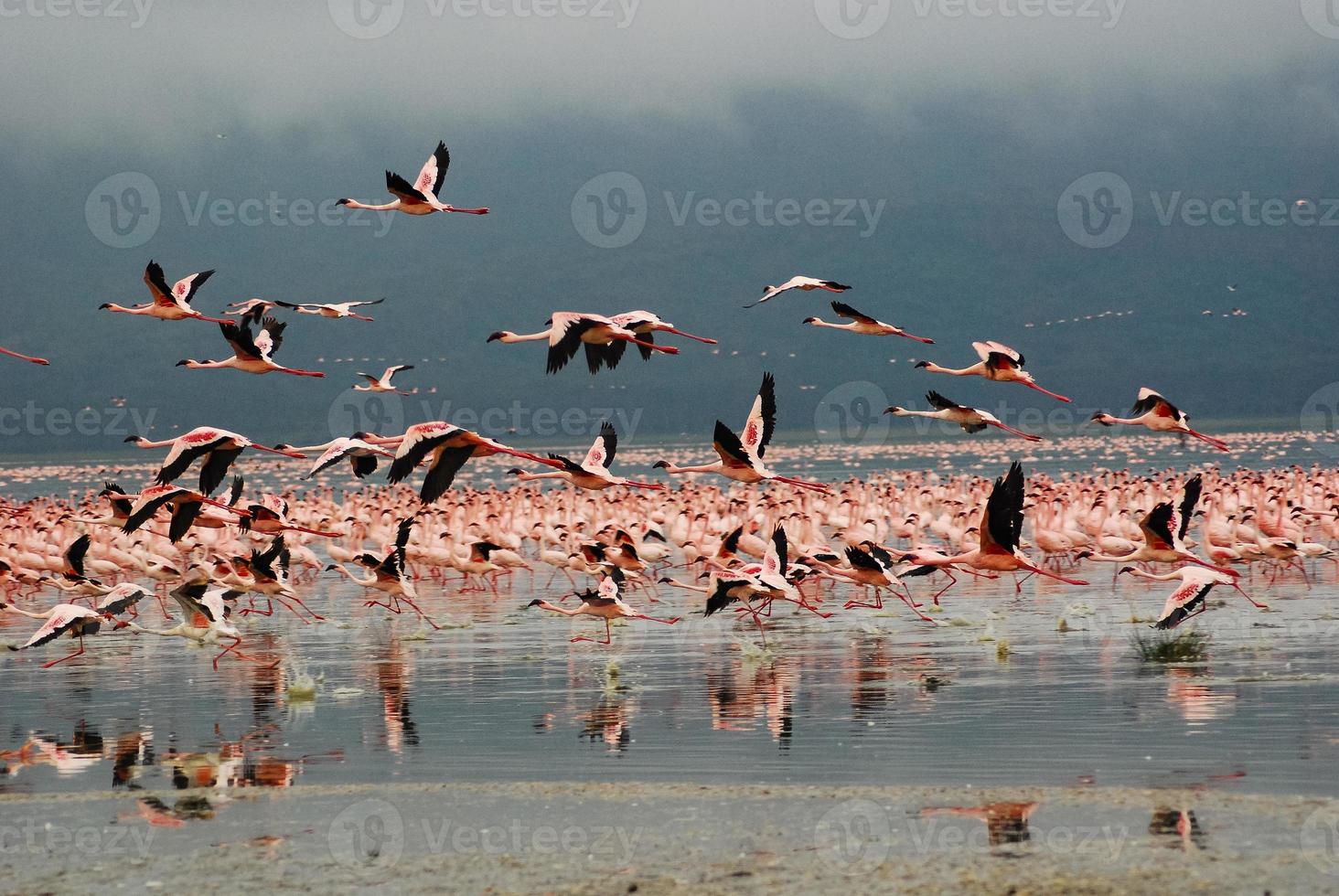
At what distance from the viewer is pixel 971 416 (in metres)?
19.1

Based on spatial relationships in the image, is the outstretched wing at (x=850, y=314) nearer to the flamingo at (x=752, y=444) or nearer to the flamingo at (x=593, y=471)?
the flamingo at (x=752, y=444)

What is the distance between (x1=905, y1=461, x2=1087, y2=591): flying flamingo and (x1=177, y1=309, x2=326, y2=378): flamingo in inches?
256

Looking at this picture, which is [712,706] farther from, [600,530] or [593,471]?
[600,530]

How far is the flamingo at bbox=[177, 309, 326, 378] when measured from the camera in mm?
17422

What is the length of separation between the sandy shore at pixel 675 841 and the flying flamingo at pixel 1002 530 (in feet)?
13.8

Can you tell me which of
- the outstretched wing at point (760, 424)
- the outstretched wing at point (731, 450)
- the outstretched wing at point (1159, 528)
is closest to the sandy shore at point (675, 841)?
the outstretched wing at point (731, 450)

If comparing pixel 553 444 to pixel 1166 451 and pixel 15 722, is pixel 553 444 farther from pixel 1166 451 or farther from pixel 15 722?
pixel 15 722

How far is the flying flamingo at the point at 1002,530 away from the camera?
48.9 feet

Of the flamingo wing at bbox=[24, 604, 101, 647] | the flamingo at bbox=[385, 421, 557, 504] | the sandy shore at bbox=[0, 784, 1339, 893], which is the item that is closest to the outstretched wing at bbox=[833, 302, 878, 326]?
the flamingo at bbox=[385, 421, 557, 504]

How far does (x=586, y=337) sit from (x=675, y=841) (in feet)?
24.4

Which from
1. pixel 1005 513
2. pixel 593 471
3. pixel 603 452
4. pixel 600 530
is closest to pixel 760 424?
pixel 603 452

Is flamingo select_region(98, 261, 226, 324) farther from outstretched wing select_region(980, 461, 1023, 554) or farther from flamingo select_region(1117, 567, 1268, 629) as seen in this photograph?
flamingo select_region(1117, 567, 1268, 629)

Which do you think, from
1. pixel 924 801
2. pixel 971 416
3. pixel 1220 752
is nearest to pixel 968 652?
pixel 971 416

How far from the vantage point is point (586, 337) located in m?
16.7
